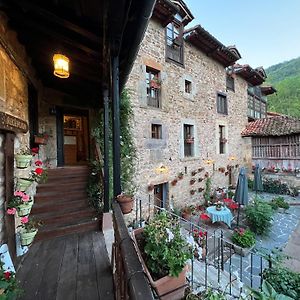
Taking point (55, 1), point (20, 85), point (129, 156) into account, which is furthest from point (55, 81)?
point (55, 1)

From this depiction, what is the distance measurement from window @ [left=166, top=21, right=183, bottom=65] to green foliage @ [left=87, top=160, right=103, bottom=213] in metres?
5.82

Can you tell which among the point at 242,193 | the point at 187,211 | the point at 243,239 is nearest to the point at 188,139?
the point at 187,211

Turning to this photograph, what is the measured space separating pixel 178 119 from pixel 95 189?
5.12 meters

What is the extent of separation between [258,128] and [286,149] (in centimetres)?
206

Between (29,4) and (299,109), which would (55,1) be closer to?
(29,4)

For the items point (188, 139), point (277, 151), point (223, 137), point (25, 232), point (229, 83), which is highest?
point (229, 83)

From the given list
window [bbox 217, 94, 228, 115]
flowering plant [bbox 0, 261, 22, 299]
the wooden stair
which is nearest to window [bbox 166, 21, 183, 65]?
window [bbox 217, 94, 228, 115]

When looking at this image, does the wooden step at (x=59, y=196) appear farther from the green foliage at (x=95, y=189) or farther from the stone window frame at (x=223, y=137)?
the stone window frame at (x=223, y=137)

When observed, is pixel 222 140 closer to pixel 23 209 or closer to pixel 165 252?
pixel 165 252

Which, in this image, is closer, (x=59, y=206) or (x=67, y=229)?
(x=67, y=229)

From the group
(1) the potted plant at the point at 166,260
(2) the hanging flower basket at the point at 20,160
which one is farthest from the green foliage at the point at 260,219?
(2) the hanging flower basket at the point at 20,160

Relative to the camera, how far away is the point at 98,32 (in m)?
2.45

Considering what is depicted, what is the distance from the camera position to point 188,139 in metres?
9.05

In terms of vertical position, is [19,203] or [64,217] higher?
[19,203]
